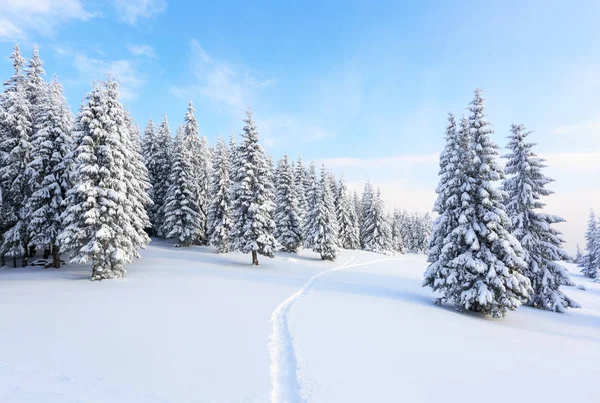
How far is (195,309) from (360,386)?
8.73 m

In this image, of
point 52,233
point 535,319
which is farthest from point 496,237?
point 52,233

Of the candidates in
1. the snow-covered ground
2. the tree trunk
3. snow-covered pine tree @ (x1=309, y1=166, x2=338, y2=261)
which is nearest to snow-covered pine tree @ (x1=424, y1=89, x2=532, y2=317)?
the snow-covered ground

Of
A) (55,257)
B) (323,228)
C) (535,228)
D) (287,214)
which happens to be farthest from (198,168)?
(535,228)

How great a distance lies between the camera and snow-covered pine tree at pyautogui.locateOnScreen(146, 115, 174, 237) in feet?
148

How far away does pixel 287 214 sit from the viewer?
43.9 m

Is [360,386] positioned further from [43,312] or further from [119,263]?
[119,263]

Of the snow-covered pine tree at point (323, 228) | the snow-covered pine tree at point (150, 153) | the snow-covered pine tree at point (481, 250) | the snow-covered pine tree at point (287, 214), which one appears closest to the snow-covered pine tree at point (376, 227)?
the snow-covered pine tree at point (323, 228)

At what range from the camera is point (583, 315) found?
2206 centimetres

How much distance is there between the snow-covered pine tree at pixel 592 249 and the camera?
5641cm

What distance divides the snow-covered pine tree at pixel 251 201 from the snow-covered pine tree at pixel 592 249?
59.6 metres

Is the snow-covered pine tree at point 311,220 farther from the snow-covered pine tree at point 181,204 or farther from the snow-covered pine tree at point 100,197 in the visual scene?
the snow-covered pine tree at point 100,197

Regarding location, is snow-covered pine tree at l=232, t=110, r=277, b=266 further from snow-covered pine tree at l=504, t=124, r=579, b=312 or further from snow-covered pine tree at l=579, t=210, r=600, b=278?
snow-covered pine tree at l=579, t=210, r=600, b=278

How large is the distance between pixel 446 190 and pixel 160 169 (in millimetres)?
40117

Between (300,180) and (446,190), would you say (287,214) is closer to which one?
(300,180)
